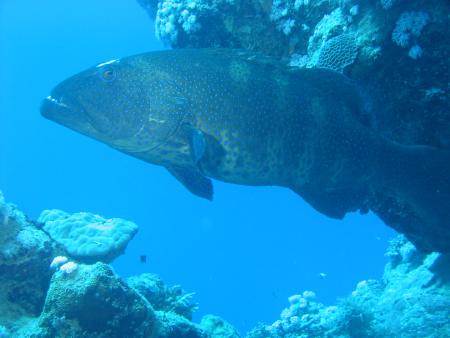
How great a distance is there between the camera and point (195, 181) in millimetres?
4301

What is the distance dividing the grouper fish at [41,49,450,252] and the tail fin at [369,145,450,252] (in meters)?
0.01

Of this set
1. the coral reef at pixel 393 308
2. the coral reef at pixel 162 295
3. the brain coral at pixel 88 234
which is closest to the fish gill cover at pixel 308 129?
the brain coral at pixel 88 234

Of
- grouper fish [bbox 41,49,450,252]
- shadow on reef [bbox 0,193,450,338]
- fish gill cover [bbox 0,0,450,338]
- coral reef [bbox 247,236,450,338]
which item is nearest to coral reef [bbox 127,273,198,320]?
shadow on reef [bbox 0,193,450,338]

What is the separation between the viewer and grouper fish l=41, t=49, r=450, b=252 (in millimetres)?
3961

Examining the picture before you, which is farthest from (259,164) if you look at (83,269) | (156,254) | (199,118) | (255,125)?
(156,254)

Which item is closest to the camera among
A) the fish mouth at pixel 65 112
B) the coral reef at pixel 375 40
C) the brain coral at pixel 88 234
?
the fish mouth at pixel 65 112

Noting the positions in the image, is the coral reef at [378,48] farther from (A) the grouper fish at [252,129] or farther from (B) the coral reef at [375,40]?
(A) the grouper fish at [252,129]

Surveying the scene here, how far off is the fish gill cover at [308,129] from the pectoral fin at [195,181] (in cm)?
1

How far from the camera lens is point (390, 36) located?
459 centimetres

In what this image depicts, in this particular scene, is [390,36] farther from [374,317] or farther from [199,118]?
[374,317]

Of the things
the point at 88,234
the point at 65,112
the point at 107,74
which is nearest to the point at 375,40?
the point at 107,74

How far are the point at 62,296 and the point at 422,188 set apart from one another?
190 inches

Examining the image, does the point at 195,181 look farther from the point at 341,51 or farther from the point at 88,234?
the point at 88,234

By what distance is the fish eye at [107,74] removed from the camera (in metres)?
4.02
